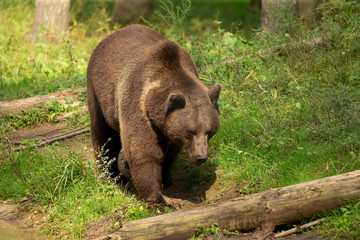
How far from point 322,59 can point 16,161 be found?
5254 mm

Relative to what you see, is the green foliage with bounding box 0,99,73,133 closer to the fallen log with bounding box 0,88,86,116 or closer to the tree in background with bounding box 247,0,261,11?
the fallen log with bounding box 0,88,86,116

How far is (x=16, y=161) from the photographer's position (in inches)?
303

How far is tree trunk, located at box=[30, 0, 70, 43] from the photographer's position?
1355 cm

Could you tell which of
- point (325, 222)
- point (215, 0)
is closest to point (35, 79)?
point (325, 222)

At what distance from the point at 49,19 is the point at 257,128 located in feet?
28.2

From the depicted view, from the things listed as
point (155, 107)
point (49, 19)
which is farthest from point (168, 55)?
point (49, 19)

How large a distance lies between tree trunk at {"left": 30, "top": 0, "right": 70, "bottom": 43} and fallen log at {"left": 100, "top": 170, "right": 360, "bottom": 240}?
9628 millimetres

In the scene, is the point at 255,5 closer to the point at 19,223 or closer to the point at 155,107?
the point at 155,107

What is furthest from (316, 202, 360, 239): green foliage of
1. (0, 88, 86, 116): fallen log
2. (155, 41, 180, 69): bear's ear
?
(0, 88, 86, 116): fallen log

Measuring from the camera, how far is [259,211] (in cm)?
496

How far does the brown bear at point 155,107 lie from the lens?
5844 millimetres

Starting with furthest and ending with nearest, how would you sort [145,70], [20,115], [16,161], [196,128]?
1. [20,115]
2. [16,161]
3. [145,70]
4. [196,128]

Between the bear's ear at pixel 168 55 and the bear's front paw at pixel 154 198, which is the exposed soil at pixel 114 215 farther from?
the bear's ear at pixel 168 55

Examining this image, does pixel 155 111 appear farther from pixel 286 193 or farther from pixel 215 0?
pixel 215 0
